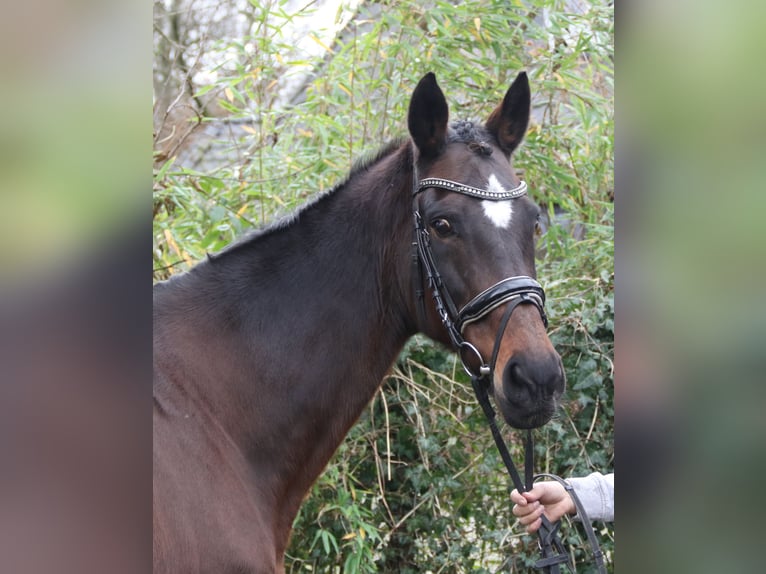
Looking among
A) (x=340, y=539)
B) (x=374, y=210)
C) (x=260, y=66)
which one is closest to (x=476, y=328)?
(x=374, y=210)

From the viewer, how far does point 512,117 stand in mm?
2553

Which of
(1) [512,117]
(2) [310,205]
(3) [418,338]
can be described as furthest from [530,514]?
(3) [418,338]

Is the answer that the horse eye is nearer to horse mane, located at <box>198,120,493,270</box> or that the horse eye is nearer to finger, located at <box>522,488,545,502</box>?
horse mane, located at <box>198,120,493,270</box>

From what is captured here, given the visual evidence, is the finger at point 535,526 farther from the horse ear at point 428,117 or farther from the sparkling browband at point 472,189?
the horse ear at point 428,117

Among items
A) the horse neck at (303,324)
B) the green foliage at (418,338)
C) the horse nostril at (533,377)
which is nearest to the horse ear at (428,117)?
the horse neck at (303,324)

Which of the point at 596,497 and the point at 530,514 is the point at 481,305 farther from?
the point at 596,497

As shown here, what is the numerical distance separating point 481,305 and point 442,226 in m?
0.29

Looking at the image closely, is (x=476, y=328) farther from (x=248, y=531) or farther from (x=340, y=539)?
(x=340, y=539)

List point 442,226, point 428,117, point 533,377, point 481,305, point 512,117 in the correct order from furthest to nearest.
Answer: point 512,117 < point 428,117 < point 442,226 < point 481,305 < point 533,377

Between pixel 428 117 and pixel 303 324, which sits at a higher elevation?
pixel 428 117

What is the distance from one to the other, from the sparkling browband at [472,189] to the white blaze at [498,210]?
0.04ft

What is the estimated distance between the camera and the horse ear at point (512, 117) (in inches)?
99.7
